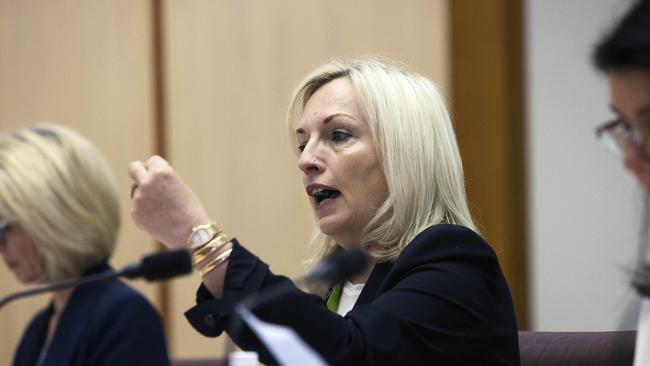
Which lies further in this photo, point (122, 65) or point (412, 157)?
point (122, 65)

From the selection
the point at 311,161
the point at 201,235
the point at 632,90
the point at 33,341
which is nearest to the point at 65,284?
the point at 33,341

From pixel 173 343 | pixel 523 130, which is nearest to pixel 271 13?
pixel 523 130

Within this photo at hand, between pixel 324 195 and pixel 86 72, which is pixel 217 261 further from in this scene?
pixel 86 72

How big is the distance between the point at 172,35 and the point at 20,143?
2.36 metres

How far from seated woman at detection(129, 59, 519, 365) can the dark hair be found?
0.63 meters

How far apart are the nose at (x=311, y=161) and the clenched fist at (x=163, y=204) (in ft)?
1.63

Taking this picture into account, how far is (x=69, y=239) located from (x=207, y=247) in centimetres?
28

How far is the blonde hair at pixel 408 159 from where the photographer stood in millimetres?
2041

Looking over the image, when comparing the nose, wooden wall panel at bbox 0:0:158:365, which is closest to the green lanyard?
the nose

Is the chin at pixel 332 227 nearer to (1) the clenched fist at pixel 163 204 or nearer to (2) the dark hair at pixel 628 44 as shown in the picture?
(1) the clenched fist at pixel 163 204

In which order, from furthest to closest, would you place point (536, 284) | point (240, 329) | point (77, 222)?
point (536, 284), point (240, 329), point (77, 222)

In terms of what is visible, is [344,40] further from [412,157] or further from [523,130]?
[412,157]

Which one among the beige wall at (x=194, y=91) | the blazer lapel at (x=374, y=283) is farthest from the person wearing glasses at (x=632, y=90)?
the beige wall at (x=194, y=91)

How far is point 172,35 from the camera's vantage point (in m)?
3.78
